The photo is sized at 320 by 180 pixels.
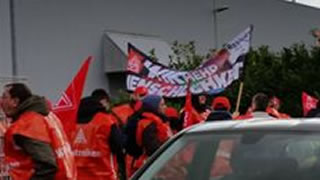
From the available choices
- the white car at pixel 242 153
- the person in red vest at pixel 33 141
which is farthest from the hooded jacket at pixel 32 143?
the white car at pixel 242 153

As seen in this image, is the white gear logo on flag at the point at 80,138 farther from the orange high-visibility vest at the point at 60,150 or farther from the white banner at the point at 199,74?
the white banner at the point at 199,74

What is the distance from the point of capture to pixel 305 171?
15.2 feet

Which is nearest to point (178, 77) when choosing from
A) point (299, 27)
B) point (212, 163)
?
point (212, 163)

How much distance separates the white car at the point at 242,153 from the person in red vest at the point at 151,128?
10.6 feet

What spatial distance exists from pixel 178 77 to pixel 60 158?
7.10 metres

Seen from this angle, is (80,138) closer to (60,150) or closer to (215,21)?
(60,150)

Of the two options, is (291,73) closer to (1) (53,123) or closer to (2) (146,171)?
(1) (53,123)

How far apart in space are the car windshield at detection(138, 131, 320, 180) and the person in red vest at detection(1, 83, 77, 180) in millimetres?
1559

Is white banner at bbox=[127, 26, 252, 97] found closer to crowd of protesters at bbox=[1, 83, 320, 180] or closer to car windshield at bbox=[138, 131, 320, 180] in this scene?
crowd of protesters at bbox=[1, 83, 320, 180]

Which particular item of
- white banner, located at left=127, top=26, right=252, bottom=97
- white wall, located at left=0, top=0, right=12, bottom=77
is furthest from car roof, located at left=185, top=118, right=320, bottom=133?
white wall, located at left=0, top=0, right=12, bottom=77

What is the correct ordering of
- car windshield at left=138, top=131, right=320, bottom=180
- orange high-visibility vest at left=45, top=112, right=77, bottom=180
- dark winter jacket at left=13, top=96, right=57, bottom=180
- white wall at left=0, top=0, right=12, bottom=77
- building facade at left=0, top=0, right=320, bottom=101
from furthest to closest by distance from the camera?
1. building facade at left=0, top=0, right=320, bottom=101
2. white wall at left=0, top=0, right=12, bottom=77
3. orange high-visibility vest at left=45, top=112, right=77, bottom=180
4. dark winter jacket at left=13, top=96, right=57, bottom=180
5. car windshield at left=138, top=131, right=320, bottom=180

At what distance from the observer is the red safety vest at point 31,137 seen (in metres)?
6.52

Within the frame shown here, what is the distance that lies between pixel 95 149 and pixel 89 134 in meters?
0.16

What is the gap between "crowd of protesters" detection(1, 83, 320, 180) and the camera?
6523mm
